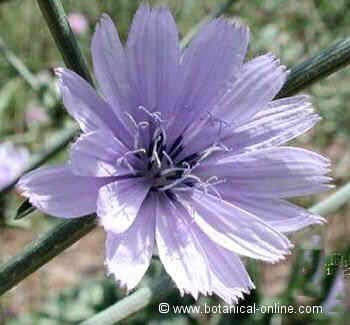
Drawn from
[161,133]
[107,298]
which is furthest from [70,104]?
[107,298]

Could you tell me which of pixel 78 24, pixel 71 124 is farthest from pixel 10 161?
pixel 78 24

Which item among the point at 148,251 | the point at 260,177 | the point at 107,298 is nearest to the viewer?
the point at 148,251

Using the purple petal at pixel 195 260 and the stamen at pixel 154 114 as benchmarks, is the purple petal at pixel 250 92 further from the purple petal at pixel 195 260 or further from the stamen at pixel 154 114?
the purple petal at pixel 195 260

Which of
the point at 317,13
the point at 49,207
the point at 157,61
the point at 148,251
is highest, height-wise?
the point at 317,13

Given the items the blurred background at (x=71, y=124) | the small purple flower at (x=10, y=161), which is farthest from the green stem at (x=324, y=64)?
the small purple flower at (x=10, y=161)

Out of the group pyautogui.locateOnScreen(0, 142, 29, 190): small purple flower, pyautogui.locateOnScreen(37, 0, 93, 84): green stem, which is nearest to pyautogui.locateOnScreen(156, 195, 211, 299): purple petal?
pyautogui.locateOnScreen(37, 0, 93, 84): green stem

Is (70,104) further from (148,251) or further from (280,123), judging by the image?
(280,123)

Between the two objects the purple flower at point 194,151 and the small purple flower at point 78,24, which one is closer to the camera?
the purple flower at point 194,151
